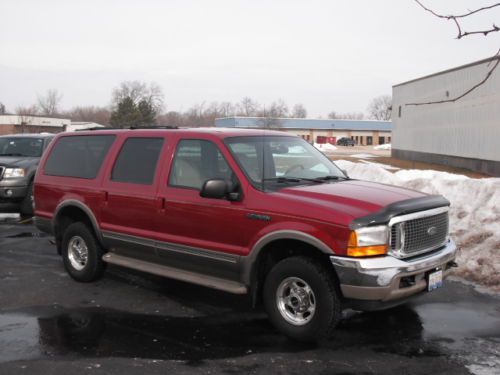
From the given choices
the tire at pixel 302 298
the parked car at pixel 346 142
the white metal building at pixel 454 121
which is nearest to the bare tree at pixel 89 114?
the parked car at pixel 346 142

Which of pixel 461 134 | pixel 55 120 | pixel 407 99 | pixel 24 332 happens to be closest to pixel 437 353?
pixel 24 332

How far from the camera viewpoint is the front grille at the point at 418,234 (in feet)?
15.2

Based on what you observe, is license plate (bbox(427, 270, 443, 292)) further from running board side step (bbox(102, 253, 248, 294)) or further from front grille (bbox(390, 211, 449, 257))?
running board side step (bbox(102, 253, 248, 294))

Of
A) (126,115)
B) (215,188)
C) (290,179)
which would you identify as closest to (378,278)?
(290,179)

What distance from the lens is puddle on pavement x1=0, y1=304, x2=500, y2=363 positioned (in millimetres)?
4598

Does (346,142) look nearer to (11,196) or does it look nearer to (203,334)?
(11,196)

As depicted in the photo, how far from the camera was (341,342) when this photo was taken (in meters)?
4.80

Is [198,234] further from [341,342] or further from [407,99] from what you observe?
[407,99]

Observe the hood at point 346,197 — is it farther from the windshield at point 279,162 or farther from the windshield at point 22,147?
the windshield at point 22,147

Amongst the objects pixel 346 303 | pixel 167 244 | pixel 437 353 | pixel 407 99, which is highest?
pixel 407 99

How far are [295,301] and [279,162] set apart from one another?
1.56 m

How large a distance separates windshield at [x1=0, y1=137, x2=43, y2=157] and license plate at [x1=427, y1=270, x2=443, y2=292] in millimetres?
10057

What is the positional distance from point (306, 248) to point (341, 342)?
2.92 feet

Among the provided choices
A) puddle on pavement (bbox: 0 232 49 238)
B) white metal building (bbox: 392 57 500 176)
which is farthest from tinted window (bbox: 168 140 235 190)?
white metal building (bbox: 392 57 500 176)
